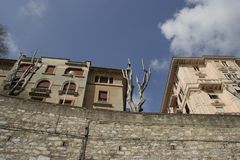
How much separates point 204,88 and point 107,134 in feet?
86.0

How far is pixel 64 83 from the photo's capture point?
1041 inches

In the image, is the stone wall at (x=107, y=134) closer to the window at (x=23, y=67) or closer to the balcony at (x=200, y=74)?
the window at (x=23, y=67)

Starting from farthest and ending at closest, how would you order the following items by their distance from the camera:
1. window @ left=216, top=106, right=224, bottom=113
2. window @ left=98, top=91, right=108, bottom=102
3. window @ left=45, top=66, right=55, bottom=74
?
window @ left=216, top=106, right=224, bottom=113
window @ left=45, top=66, right=55, bottom=74
window @ left=98, top=91, right=108, bottom=102

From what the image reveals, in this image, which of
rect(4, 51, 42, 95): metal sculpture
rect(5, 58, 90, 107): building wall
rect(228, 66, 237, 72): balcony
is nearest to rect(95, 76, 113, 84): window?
rect(5, 58, 90, 107): building wall

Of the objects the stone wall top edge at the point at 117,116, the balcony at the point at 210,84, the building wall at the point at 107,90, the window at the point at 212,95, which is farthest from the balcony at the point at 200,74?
the stone wall top edge at the point at 117,116

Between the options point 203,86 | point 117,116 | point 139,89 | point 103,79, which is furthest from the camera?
point 203,86

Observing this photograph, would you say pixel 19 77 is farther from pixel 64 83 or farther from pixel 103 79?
Answer: pixel 103 79

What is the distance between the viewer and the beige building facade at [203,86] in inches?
1232

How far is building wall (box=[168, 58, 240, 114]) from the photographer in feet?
102

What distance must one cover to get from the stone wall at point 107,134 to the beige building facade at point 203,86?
1917cm

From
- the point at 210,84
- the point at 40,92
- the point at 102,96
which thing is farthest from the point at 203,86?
the point at 40,92

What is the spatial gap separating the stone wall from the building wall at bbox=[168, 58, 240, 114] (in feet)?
64.5

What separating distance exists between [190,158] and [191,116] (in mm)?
2348

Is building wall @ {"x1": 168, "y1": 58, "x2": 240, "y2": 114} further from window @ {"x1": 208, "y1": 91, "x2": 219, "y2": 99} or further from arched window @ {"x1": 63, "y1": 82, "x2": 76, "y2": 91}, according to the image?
arched window @ {"x1": 63, "y1": 82, "x2": 76, "y2": 91}
